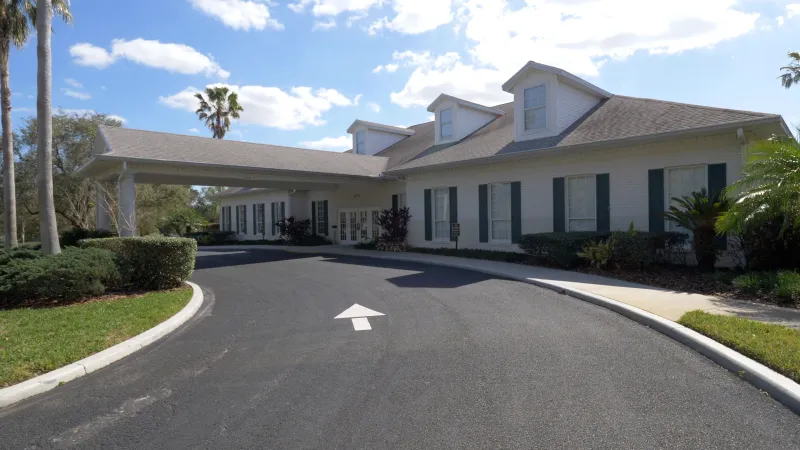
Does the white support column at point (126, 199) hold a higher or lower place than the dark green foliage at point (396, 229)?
higher

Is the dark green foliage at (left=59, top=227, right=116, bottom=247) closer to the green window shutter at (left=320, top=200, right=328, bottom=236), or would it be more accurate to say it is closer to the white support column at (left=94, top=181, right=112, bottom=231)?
the white support column at (left=94, top=181, right=112, bottom=231)

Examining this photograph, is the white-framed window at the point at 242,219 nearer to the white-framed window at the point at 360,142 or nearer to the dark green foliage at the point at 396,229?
the white-framed window at the point at 360,142

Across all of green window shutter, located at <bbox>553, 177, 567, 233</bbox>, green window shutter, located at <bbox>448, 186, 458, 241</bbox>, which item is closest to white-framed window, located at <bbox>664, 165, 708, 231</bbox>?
green window shutter, located at <bbox>553, 177, 567, 233</bbox>

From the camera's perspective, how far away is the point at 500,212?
17.6 metres

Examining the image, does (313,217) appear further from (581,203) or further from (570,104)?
(581,203)

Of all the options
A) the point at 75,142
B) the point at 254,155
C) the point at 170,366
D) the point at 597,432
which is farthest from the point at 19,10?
the point at 597,432

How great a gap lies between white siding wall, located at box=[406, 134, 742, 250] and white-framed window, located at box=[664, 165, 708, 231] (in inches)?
10.3

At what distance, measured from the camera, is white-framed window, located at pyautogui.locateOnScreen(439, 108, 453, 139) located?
21.7 meters

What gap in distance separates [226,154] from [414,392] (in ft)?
51.8

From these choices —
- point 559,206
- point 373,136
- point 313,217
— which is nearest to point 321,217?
point 313,217

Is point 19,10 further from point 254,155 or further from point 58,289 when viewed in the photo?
point 58,289

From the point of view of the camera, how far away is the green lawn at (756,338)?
493 centimetres

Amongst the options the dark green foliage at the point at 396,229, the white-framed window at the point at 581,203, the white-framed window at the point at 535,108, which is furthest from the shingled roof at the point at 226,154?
the white-framed window at the point at 581,203

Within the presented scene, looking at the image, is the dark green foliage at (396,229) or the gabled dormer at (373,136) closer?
the dark green foliage at (396,229)
